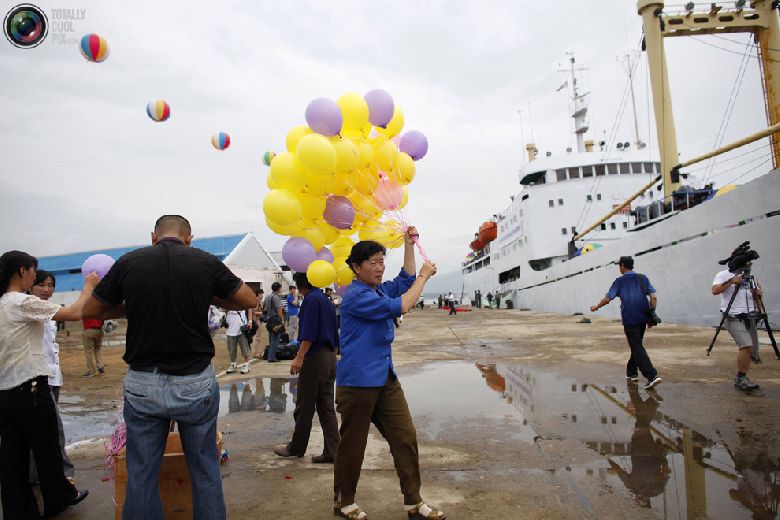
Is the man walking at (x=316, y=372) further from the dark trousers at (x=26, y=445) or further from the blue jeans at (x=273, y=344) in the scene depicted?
the blue jeans at (x=273, y=344)

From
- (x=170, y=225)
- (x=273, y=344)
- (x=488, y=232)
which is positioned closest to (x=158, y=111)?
(x=273, y=344)

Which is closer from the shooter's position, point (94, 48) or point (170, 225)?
point (170, 225)

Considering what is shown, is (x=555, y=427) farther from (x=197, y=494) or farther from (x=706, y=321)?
(x=706, y=321)

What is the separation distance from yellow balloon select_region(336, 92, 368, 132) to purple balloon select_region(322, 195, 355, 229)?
0.63m

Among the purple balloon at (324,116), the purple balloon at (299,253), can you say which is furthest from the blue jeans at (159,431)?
the purple balloon at (324,116)

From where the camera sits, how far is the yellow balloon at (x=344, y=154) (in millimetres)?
3621

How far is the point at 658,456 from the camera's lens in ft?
12.0

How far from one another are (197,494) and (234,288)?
1.01m

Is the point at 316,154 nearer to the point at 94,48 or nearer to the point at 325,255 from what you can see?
the point at 325,255

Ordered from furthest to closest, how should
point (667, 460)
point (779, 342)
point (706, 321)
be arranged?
point (706, 321) < point (779, 342) < point (667, 460)

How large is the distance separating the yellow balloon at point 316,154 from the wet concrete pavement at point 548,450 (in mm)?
2323

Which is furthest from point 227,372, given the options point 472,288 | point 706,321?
point 472,288

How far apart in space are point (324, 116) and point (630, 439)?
12.2 feet

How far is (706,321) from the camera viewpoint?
40.7ft
